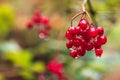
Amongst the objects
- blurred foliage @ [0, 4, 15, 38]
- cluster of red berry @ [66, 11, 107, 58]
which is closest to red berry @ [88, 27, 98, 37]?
cluster of red berry @ [66, 11, 107, 58]

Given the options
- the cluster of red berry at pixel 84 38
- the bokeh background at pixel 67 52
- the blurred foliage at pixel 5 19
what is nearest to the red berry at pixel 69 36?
the cluster of red berry at pixel 84 38

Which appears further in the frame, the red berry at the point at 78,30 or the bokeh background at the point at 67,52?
the bokeh background at the point at 67,52

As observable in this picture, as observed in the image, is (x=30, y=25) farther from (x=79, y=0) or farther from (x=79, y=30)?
(x=79, y=30)

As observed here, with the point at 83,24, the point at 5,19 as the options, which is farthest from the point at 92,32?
the point at 5,19

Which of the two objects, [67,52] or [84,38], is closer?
[84,38]

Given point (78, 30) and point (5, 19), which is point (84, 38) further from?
point (5, 19)

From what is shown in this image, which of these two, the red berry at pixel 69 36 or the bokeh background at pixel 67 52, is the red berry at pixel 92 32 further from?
the bokeh background at pixel 67 52

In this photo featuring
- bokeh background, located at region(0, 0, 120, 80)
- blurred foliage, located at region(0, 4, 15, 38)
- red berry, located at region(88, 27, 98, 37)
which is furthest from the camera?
blurred foliage, located at region(0, 4, 15, 38)

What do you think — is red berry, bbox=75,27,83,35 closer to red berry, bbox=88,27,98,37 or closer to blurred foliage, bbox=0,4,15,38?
red berry, bbox=88,27,98,37

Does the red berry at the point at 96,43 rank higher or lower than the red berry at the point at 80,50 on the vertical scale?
higher

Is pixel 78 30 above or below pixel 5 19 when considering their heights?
below
